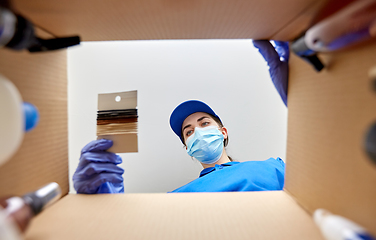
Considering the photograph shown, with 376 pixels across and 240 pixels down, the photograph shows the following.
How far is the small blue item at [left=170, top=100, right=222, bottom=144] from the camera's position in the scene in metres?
1.35

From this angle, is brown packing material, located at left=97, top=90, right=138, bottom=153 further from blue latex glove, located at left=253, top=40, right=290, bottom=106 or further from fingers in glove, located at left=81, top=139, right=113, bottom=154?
blue latex glove, located at left=253, top=40, right=290, bottom=106

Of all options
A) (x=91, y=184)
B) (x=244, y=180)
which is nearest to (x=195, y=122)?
(x=244, y=180)

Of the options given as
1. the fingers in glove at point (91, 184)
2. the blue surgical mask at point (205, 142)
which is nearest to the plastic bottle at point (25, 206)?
the fingers in glove at point (91, 184)

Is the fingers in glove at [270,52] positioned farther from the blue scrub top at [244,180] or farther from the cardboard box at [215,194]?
the blue scrub top at [244,180]

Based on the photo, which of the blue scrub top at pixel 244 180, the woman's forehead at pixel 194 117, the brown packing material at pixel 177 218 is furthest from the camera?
the woman's forehead at pixel 194 117

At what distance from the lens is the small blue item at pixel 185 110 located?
135 centimetres

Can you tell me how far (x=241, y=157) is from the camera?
5.18 ft

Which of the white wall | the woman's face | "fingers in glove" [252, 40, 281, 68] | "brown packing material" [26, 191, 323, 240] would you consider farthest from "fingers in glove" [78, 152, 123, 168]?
the white wall

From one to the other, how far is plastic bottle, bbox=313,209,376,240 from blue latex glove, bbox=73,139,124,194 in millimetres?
532

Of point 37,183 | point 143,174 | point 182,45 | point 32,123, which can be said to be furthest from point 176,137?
point 32,123

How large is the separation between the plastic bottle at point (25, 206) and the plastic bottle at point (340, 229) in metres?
0.40

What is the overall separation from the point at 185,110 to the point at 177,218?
3.09ft

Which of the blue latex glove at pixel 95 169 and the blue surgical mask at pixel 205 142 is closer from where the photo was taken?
the blue latex glove at pixel 95 169

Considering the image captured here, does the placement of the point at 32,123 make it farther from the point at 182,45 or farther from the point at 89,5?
the point at 182,45
